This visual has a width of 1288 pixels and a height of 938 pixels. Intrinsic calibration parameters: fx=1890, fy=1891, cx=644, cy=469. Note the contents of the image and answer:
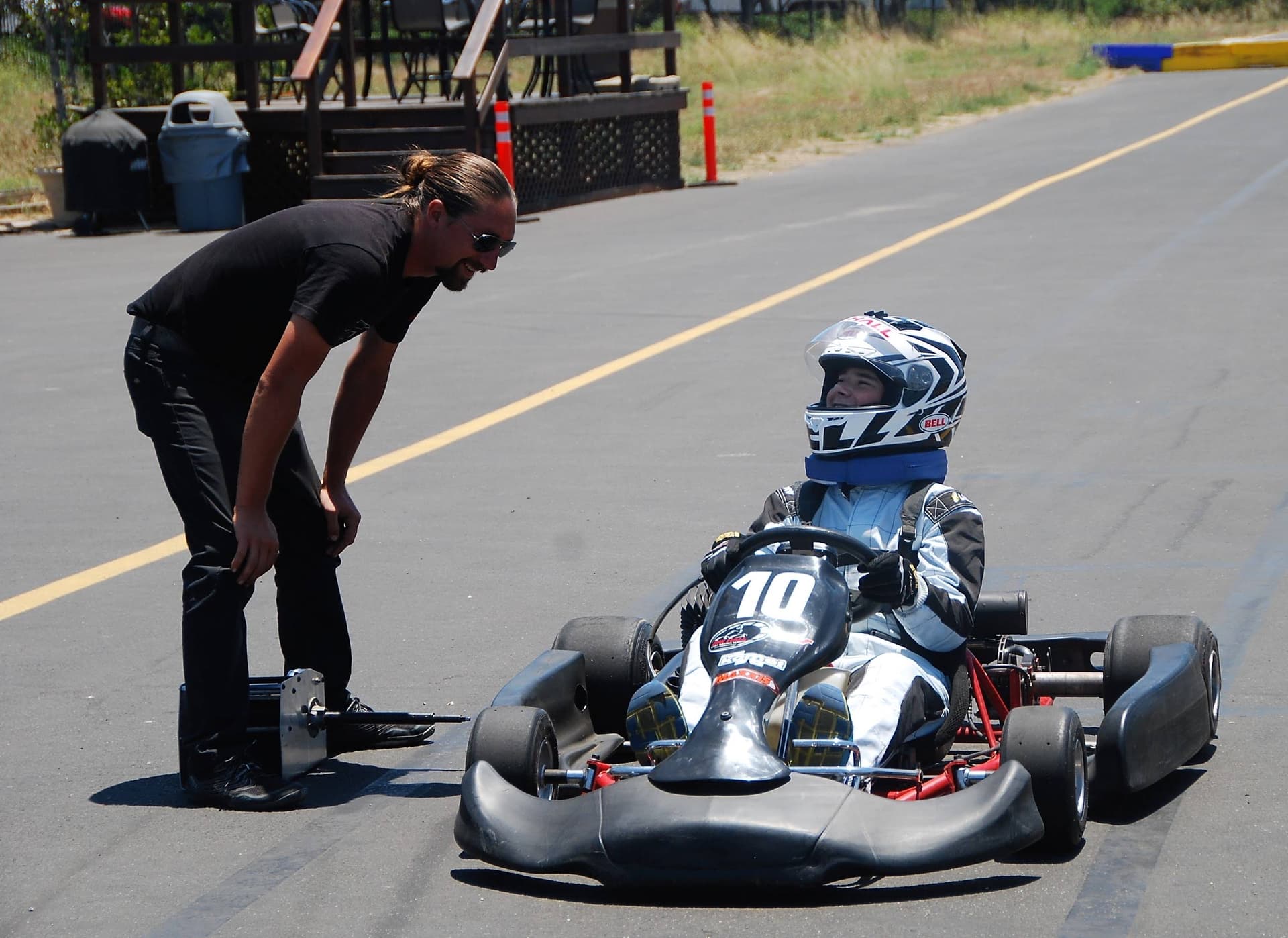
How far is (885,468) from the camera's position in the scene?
16.4 feet

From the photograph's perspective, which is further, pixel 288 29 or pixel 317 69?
pixel 288 29

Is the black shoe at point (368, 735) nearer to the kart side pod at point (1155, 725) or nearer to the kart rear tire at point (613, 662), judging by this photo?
the kart rear tire at point (613, 662)

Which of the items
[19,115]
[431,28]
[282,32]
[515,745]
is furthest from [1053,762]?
[19,115]

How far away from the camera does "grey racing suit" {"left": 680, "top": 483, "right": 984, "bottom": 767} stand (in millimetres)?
4407

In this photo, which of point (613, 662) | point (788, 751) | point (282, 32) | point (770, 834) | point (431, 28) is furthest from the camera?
point (282, 32)

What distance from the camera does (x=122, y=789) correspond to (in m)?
4.96

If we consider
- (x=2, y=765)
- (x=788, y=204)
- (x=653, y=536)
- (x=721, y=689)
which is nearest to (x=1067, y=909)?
(x=721, y=689)

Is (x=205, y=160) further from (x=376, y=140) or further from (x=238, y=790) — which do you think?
(x=238, y=790)

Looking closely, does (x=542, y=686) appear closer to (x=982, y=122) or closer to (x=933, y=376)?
(x=933, y=376)

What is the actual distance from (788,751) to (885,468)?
1.02 m

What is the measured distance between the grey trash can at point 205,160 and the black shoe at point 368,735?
16.0m

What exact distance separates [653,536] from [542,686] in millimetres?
2668

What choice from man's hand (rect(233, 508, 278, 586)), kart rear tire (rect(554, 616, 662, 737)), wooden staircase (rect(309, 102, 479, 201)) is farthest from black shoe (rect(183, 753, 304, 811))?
wooden staircase (rect(309, 102, 479, 201))

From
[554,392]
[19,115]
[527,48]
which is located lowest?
[554,392]
